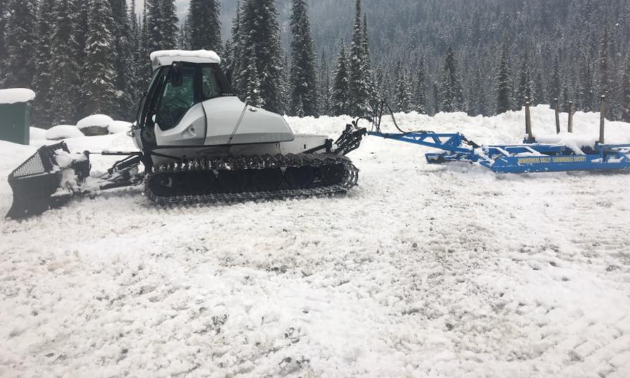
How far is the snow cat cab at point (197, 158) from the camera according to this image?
776cm

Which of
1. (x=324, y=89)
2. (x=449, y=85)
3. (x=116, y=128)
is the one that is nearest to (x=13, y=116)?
(x=116, y=128)

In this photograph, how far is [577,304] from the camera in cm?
365

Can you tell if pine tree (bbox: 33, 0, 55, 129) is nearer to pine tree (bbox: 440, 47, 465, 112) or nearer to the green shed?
the green shed

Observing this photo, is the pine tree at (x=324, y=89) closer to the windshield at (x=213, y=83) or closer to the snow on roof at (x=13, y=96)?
the snow on roof at (x=13, y=96)

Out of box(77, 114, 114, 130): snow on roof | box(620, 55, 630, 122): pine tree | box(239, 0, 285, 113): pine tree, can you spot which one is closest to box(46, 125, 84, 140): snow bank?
box(77, 114, 114, 130): snow on roof

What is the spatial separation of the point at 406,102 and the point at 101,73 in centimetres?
3976

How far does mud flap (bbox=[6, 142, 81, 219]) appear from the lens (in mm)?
7117

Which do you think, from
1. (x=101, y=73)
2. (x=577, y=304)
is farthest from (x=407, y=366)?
(x=101, y=73)

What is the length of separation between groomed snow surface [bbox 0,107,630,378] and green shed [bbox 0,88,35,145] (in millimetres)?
12431

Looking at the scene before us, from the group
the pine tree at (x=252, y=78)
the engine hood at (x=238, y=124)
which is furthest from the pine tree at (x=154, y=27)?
the engine hood at (x=238, y=124)

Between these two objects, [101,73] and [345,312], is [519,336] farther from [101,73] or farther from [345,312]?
[101,73]

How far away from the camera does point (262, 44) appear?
33562mm

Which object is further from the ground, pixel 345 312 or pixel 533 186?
pixel 533 186

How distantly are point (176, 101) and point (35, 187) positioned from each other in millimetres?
3016
